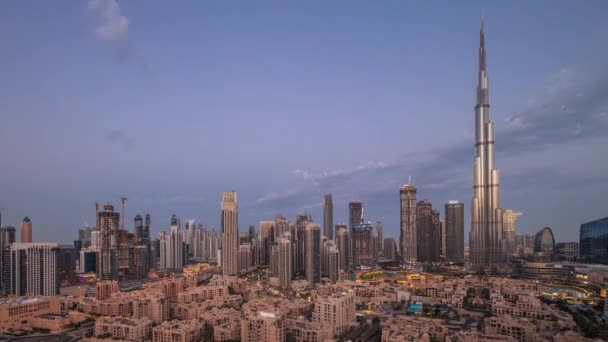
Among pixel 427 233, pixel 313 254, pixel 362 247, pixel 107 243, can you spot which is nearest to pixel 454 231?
pixel 427 233

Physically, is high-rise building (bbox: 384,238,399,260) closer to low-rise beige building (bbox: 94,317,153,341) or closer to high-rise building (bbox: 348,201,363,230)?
high-rise building (bbox: 348,201,363,230)

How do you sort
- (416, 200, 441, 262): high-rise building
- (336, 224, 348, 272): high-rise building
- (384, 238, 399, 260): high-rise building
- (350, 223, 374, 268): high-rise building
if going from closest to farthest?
(336, 224, 348, 272): high-rise building
(350, 223, 374, 268): high-rise building
(416, 200, 441, 262): high-rise building
(384, 238, 399, 260): high-rise building

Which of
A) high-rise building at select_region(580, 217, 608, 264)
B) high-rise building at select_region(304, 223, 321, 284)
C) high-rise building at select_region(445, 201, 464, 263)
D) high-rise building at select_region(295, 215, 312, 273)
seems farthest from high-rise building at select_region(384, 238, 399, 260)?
high-rise building at select_region(304, 223, 321, 284)

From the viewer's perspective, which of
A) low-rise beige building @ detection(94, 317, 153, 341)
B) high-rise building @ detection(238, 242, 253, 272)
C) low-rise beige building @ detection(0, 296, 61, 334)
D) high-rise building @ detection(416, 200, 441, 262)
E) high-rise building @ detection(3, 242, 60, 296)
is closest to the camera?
low-rise beige building @ detection(94, 317, 153, 341)

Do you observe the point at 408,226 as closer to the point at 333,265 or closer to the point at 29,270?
the point at 333,265

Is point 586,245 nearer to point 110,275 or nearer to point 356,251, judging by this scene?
point 356,251

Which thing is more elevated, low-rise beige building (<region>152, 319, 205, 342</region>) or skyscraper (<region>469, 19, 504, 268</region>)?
skyscraper (<region>469, 19, 504, 268</region>)

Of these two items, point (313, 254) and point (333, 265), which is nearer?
point (313, 254)
